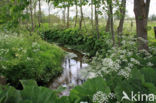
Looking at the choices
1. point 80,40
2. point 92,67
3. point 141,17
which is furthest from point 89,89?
point 80,40

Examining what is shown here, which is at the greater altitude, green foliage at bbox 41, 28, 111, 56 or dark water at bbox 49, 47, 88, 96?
green foliage at bbox 41, 28, 111, 56

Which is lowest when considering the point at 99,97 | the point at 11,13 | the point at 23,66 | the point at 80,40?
the point at 23,66

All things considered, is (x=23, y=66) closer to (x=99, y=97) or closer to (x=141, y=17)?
(x=141, y=17)

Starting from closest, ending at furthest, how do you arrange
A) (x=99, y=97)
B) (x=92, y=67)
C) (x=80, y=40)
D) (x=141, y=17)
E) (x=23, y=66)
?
(x=99, y=97) < (x=141, y=17) < (x=92, y=67) < (x=23, y=66) < (x=80, y=40)

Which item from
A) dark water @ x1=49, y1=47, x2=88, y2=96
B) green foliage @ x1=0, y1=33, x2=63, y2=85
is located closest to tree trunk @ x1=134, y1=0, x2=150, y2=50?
dark water @ x1=49, y1=47, x2=88, y2=96

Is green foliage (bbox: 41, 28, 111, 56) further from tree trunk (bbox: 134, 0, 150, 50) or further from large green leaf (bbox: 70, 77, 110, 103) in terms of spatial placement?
large green leaf (bbox: 70, 77, 110, 103)

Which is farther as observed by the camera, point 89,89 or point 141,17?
point 141,17

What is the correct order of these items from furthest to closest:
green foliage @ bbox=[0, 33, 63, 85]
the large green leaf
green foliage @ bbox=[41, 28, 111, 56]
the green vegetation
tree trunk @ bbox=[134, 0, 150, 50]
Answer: green foliage @ bbox=[41, 28, 111, 56], green foliage @ bbox=[0, 33, 63, 85], tree trunk @ bbox=[134, 0, 150, 50], the large green leaf, the green vegetation

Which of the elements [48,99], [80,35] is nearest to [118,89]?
[48,99]

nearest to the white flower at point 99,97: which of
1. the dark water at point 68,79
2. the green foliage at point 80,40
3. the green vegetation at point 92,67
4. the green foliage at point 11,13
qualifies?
the green vegetation at point 92,67

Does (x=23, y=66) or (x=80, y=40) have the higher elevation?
(x=80, y=40)

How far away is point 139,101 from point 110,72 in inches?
38.3

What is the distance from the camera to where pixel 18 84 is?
5.21 meters

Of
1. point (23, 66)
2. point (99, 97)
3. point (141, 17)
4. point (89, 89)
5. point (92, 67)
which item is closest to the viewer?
point (99, 97)
